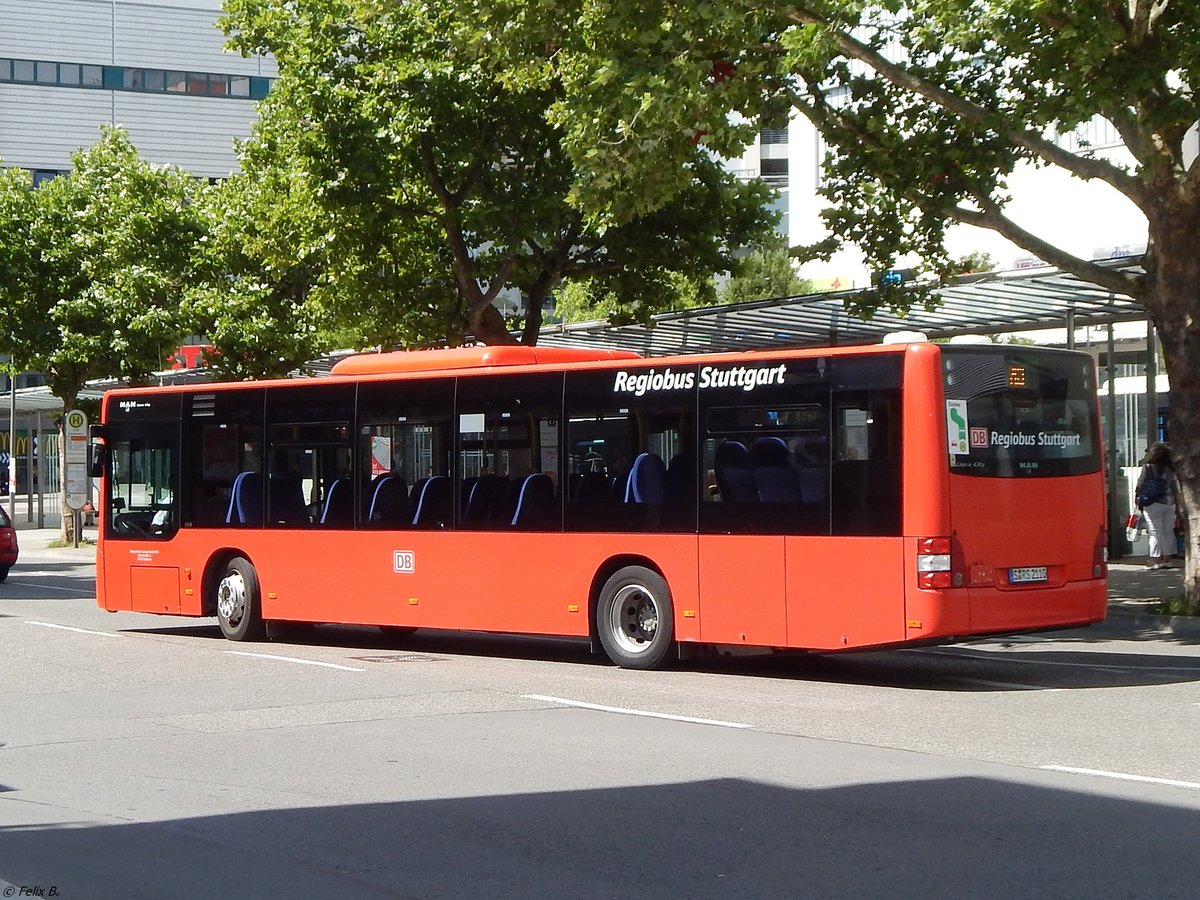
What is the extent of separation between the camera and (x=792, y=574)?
44.1ft

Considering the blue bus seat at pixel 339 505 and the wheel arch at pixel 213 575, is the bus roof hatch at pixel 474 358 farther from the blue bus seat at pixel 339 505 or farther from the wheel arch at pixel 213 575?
the wheel arch at pixel 213 575

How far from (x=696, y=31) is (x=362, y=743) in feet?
30.1

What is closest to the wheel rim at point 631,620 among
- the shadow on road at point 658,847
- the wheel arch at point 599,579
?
the wheel arch at point 599,579

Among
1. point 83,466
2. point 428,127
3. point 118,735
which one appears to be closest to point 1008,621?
point 118,735

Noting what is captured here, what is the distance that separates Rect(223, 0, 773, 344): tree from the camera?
75.9ft

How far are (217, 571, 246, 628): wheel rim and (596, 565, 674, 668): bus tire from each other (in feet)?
16.1

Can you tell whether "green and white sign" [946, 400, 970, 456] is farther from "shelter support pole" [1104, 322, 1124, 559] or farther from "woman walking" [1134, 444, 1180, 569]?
"shelter support pole" [1104, 322, 1124, 559]

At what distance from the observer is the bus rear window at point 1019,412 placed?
12.8 m

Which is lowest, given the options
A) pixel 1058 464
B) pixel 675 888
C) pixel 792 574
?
pixel 675 888

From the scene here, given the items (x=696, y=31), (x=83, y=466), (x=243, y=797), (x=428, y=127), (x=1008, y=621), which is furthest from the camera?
(x=83, y=466)

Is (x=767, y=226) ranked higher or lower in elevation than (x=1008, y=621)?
higher

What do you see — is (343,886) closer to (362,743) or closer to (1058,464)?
(362,743)

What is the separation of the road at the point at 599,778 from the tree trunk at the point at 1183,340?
3.70m

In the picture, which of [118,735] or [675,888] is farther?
[118,735]
